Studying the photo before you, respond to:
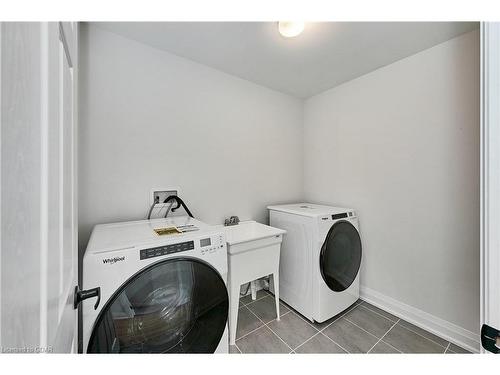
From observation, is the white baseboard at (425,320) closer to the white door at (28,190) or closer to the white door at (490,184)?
the white door at (490,184)

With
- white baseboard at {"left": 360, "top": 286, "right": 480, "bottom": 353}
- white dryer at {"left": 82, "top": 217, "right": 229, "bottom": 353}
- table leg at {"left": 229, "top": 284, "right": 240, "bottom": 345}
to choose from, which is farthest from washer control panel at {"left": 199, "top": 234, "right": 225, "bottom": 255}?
white baseboard at {"left": 360, "top": 286, "right": 480, "bottom": 353}

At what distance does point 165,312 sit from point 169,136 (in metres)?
1.28

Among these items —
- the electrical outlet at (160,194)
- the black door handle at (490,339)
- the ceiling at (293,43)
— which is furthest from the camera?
the electrical outlet at (160,194)

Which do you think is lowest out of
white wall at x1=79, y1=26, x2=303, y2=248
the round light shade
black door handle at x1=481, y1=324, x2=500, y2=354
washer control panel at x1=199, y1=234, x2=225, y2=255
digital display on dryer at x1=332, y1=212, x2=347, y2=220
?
black door handle at x1=481, y1=324, x2=500, y2=354

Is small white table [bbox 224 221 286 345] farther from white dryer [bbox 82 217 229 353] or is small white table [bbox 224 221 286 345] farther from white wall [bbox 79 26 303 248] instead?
white wall [bbox 79 26 303 248]

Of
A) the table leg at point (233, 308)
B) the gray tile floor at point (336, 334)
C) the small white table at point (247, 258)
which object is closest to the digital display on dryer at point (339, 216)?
the small white table at point (247, 258)

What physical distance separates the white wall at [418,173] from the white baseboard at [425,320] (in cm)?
5

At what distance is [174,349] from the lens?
965mm

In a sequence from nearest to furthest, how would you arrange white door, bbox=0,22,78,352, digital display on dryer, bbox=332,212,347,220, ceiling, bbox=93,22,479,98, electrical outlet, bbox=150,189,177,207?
white door, bbox=0,22,78,352, ceiling, bbox=93,22,479,98, electrical outlet, bbox=150,189,177,207, digital display on dryer, bbox=332,212,347,220

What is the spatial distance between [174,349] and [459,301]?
6.63 ft

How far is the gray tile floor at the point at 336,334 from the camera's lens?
1380 mm

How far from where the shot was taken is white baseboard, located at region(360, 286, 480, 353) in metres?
1.36
